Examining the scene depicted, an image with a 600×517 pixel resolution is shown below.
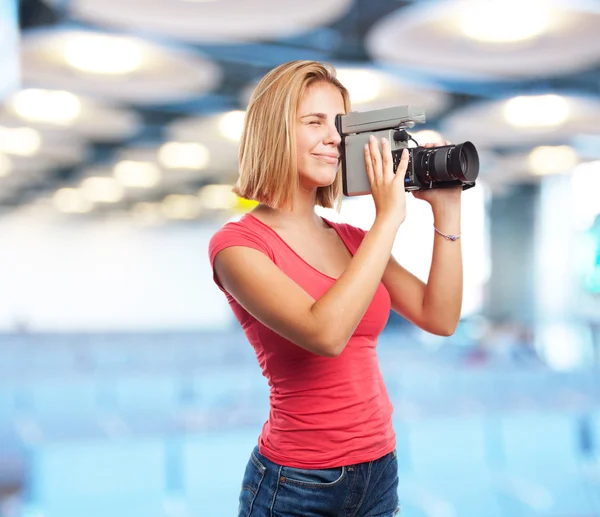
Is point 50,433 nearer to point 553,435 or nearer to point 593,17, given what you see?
point 553,435

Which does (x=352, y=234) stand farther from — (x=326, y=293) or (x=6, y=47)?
(x=6, y=47)

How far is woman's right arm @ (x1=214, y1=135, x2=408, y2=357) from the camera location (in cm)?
110

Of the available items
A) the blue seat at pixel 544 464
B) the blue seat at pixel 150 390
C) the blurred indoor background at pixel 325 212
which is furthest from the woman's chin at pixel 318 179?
the blue seat at pixel 150 390

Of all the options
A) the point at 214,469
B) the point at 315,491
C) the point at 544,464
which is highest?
the point at 315,491

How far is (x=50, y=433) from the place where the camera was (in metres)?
3.26

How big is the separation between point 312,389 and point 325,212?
517 mm

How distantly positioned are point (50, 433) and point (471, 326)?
17.6m

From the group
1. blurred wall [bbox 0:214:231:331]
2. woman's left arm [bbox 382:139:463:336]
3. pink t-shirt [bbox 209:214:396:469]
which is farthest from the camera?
blurred wall [bbox 0:214:231:331]

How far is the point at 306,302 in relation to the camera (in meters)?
1.13

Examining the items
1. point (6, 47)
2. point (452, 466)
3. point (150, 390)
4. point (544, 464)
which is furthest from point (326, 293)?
point (150, 390)

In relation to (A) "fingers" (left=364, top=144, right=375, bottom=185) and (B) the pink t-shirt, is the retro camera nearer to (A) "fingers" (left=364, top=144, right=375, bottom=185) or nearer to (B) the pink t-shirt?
(A) "fingers" (left=364, top=144, right=375, bottom=185)

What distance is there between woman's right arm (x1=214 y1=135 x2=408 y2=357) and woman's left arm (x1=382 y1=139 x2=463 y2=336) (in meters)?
0.22

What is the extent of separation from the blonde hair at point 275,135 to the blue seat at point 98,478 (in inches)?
79.9

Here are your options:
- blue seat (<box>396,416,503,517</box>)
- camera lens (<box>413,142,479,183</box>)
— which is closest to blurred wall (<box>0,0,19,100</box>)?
camera lens (<box>413,142,479,183</box>)
